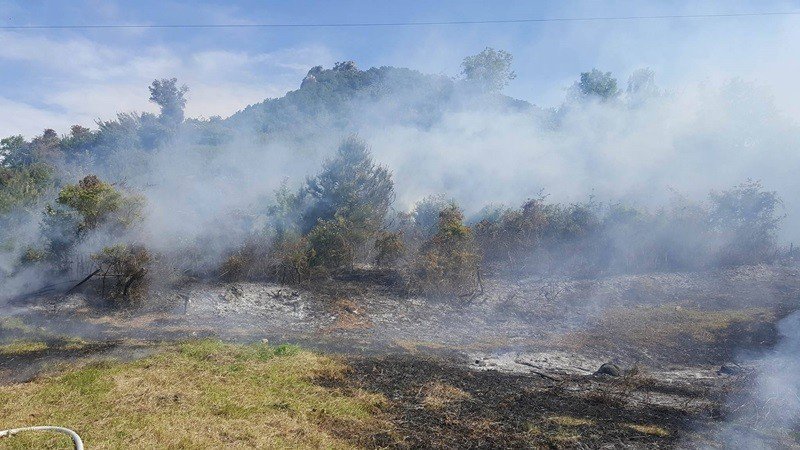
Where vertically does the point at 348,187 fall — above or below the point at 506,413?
above

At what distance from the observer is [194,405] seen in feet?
21.8

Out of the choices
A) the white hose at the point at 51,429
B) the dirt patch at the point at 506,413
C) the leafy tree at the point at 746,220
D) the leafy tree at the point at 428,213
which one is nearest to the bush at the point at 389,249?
the leafy tree at the point at 428,213

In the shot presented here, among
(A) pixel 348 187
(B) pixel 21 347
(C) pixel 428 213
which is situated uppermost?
(A) pixel 348 187

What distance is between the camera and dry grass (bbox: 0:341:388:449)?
567 centimetres

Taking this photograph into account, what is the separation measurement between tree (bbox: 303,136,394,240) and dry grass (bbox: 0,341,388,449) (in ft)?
42.5

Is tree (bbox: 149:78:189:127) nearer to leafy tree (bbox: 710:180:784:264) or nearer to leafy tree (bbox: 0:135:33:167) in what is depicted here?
leafy tree (bbox: 0:135:33:167)

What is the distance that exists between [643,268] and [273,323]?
16.4 meters

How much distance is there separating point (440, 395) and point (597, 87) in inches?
1734

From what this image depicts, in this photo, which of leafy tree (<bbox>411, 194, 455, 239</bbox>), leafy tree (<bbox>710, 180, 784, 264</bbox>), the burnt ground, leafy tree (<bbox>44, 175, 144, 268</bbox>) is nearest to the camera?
the burnt ground

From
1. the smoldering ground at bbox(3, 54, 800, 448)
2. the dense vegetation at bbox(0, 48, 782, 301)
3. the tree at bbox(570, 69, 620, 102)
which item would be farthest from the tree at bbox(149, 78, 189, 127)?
the tree at bbox(570, 69, 620, 102)

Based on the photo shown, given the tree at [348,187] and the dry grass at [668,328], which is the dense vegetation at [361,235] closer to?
the tree at [348,187]

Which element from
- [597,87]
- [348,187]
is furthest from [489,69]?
[348,187]

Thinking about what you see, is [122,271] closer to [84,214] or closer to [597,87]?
[84,214]

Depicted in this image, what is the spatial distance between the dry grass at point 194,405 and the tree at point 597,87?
43.6 meters
